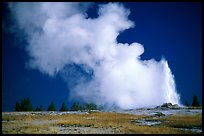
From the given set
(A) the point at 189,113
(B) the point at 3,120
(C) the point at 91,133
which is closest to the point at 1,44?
(B) the point at 3,120

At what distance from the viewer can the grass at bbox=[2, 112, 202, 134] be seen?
461 inches

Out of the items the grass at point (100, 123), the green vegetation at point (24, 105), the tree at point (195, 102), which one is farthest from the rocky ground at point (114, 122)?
the green vegetation at point (24, 105)

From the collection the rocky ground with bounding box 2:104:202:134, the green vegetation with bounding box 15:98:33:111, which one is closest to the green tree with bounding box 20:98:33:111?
the green vegetation with bounding box 15:98:33:111

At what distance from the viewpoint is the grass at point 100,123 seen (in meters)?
11.7

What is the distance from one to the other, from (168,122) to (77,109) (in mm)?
6315

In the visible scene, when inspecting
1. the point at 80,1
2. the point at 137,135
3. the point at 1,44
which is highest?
the point at 80,1

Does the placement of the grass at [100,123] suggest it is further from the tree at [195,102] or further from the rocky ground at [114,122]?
the tree at [195,102]

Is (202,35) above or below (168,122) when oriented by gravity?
above

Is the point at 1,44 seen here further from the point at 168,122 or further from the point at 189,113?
the point at 189,113

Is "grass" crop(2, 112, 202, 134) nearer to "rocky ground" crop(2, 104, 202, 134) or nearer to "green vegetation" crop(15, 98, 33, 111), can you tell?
"rocky ground" crop(2, 104, 202, 134)

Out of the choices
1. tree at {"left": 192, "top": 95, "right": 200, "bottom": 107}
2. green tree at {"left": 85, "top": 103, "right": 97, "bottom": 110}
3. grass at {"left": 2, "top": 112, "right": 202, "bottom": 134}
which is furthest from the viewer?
green tree at {"left": 85, "top": 103, "right": 97, "bottom": 110}

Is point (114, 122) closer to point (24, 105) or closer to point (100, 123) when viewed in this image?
point (100, 123)

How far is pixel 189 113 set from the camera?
43.9 ft

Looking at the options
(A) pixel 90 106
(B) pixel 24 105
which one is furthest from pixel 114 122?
(B) pixel 24 105
